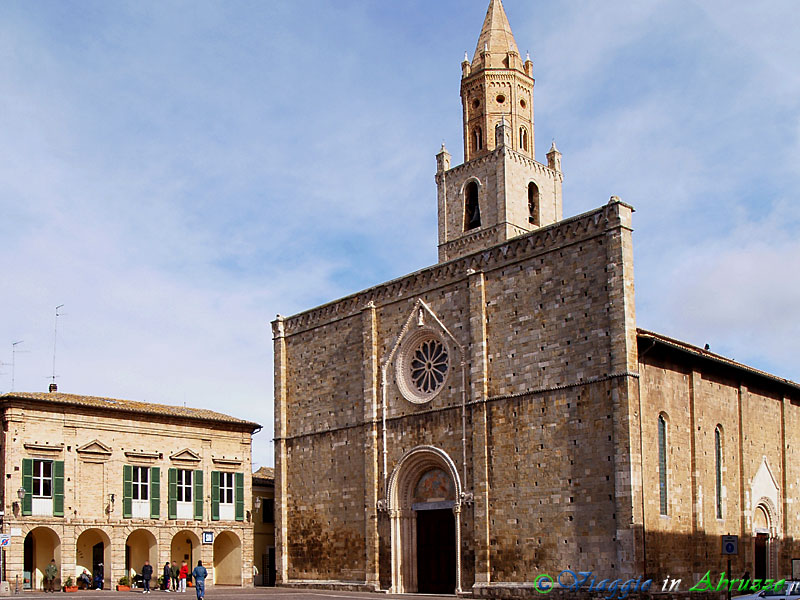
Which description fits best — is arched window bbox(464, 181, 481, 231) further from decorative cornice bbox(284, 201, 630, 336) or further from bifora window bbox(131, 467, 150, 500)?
bifora window bbox(131, 467, 150, 500)

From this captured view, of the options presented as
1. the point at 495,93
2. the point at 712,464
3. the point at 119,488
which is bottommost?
the point at 119,488

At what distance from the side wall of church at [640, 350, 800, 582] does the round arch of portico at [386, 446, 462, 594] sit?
24.2 feet

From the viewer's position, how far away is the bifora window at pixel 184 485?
1455 inches

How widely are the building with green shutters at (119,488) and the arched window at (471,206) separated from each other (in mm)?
12684

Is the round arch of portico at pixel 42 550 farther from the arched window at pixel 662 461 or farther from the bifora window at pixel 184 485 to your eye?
the arched window at pixel 662 461

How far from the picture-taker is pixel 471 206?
120 feet

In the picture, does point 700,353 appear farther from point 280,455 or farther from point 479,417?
point 280,455

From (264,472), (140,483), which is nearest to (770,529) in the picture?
(140,483)

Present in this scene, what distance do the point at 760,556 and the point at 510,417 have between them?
362 inches

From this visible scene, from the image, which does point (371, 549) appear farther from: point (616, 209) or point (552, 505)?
point (616, 209)

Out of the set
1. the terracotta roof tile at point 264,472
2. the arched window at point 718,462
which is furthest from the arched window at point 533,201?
the terracotta roof tile at point 264,472

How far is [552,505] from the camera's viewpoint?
25.4 meters

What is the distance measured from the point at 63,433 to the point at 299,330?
9438 millimetres

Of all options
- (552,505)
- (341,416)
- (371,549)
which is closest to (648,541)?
(552,505)
